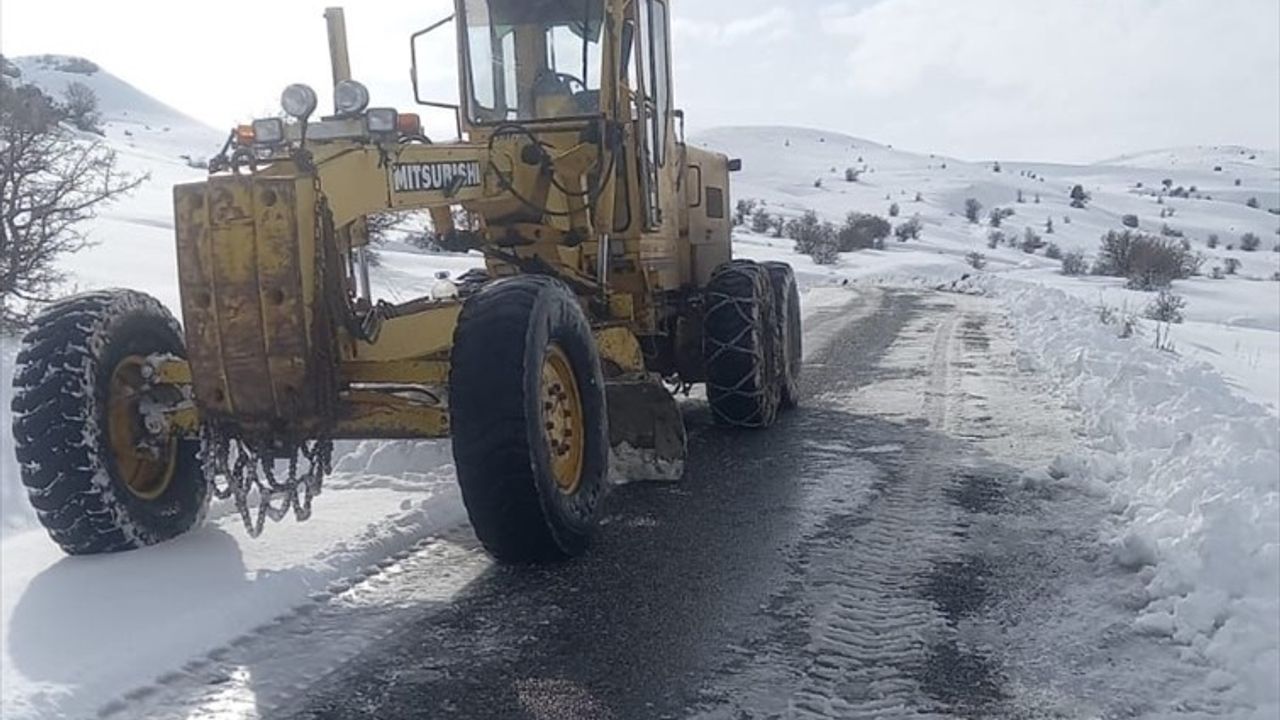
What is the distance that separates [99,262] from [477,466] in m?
12.9

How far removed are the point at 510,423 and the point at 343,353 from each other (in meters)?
0.85

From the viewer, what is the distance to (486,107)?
8148 millimetres

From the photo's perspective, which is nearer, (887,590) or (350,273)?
(887,590)

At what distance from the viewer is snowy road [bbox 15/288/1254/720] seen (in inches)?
157

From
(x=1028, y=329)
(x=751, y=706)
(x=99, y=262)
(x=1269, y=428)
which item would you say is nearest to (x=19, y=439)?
(x=751, y=706)

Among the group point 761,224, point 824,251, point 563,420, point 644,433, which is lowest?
point 824,251

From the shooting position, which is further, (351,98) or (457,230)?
(457,230)

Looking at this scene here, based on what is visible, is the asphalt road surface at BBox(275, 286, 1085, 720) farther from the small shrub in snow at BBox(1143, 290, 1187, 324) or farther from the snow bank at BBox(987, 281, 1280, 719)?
the small shrub in snow at BBox(1143, 290, 1187, 324)

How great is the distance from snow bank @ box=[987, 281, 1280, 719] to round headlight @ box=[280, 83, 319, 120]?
381 centimetres

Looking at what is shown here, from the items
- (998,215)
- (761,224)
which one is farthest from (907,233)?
(998,215)

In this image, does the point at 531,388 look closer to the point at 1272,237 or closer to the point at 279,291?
the point at 279,291

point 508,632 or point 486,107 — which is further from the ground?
point 486,107

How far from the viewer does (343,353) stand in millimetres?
5223

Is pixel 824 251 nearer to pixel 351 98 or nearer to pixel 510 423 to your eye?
pixel 351 98
